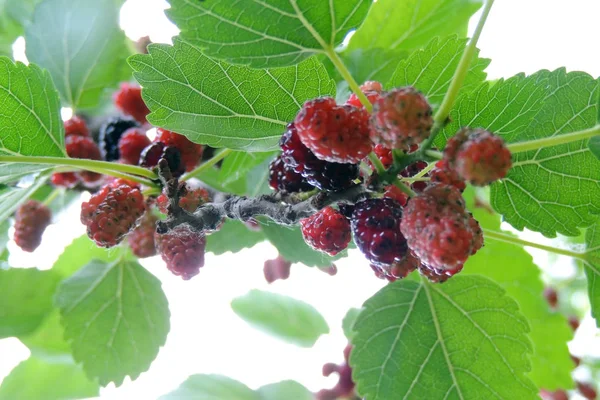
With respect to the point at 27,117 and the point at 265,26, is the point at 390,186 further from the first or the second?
the point at 27,117

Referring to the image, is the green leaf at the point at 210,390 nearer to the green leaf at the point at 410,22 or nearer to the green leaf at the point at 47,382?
the green leaf at the point at 47,382

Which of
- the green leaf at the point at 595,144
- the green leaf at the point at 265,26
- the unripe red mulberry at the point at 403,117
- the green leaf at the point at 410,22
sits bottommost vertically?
the unripe red mulberry at the point at 403,117

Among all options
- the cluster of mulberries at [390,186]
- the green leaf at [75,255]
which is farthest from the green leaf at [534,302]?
the green leaf at [75,255]

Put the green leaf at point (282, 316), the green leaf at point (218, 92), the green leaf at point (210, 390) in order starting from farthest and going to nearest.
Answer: the green leaf at point (282, 316)
the green leaf at point (210, 390)
the green leaf at point (218, 92)

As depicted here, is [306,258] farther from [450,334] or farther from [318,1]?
[318,1]

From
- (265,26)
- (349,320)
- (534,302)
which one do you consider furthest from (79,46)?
(534,302)

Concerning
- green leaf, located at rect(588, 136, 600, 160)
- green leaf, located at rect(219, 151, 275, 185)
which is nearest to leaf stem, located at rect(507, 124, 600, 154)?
green leaf, located at rect(588, 136, 600, 160)

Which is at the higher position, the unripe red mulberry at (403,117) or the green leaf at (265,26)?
the green leaf at (265,26)
